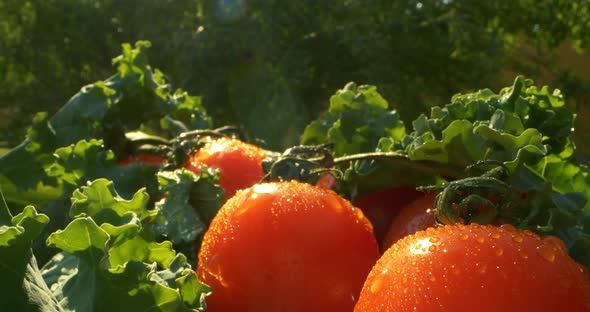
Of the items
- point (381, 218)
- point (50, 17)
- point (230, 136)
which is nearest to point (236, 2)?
point (50, 17)

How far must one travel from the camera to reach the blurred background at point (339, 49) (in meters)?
8.76

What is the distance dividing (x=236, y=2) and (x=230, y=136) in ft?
26.2

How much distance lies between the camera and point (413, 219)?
1.33 m

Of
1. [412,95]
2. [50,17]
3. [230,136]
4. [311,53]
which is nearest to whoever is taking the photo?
[230,136]

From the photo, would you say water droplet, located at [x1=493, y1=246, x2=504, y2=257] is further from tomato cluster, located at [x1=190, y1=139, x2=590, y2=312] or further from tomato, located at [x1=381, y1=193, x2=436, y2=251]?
tomato, located at [x1=381, y1=193, x2=436, y2=251]

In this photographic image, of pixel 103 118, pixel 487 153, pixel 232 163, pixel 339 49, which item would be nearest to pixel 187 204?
pixel 232 163

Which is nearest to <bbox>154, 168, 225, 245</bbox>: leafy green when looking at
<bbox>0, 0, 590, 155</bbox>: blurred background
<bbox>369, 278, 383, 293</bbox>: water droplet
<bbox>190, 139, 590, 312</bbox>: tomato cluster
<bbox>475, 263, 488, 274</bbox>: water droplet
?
<bbox>190, 139, 590, 312</bbox>: tomato cluster

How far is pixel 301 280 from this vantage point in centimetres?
119

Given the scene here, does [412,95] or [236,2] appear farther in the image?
[236,2]

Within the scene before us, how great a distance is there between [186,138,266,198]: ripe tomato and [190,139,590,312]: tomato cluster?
22 centimetres

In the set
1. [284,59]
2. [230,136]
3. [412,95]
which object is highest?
[230,136]

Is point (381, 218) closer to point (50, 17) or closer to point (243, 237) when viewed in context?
point (243, 237)

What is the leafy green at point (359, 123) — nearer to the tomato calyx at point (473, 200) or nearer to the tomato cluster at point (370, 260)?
the tomato cluster at point (370, 260)

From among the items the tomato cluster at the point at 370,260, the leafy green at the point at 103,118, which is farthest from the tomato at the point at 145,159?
the tomato cluster at the point at 370,260
